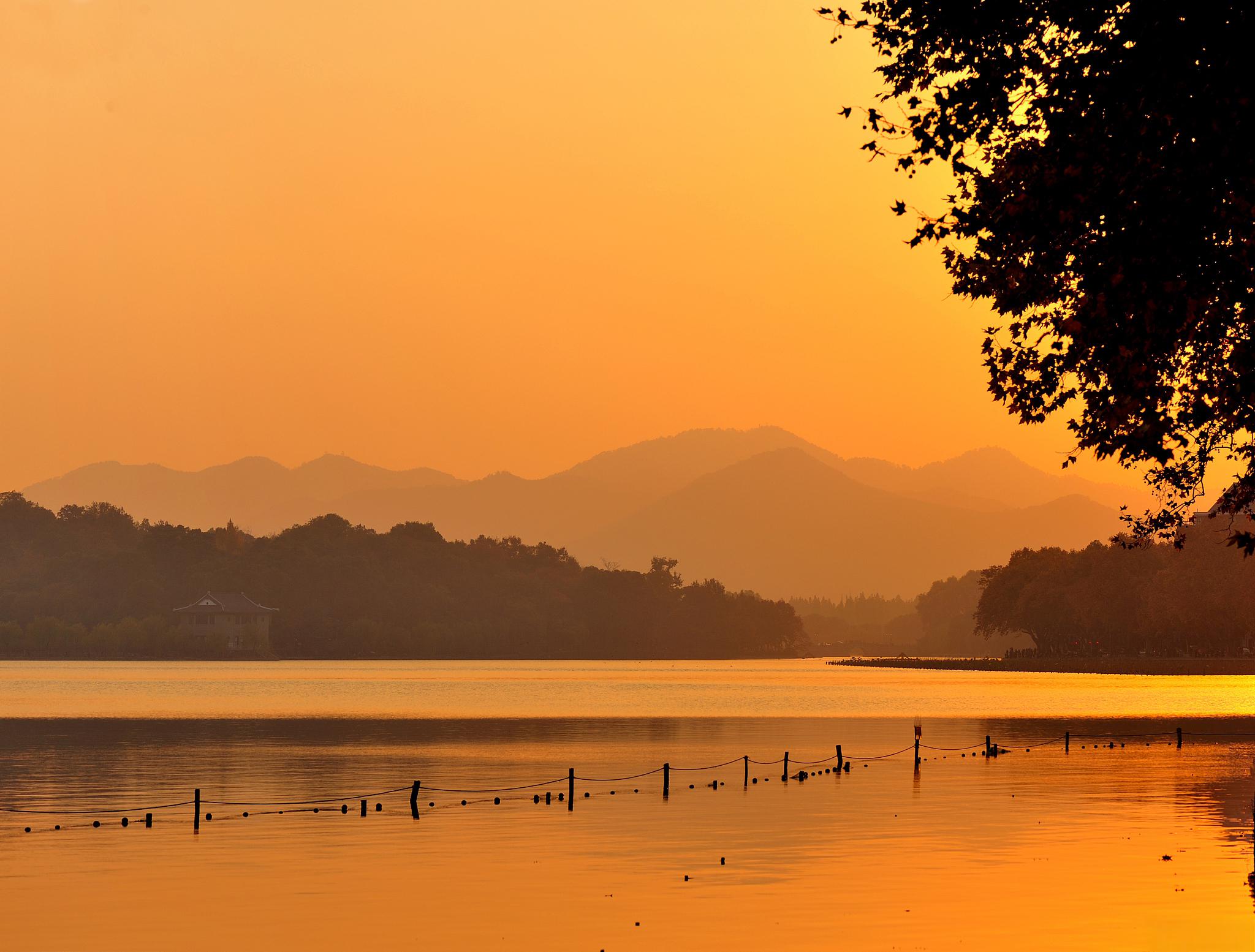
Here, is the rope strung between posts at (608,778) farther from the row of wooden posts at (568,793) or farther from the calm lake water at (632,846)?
the row of wooden posts at (568,793)

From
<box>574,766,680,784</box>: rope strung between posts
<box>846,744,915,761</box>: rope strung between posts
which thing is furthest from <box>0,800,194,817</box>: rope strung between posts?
<box>846,744,915,761</box>: rope strung between posts

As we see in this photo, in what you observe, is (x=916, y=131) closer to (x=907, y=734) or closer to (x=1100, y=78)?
(x=1100, y=78)

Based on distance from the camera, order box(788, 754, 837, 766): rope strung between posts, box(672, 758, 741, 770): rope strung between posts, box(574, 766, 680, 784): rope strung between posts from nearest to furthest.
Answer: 1. box(574, 766, 680, 784): rope strung between posts
2. box(672, 758, 741, 770): rope strung between posts
3. box(788, 754, 837, 766): rope strung between posts

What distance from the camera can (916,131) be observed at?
26281 millimetres

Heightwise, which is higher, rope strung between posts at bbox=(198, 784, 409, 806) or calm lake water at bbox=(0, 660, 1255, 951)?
calm lake water at bbox=(0, 660, 1255, 951)

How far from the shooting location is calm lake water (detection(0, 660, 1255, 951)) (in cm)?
2920

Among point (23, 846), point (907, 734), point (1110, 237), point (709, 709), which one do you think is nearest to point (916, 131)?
point (1110, 237)

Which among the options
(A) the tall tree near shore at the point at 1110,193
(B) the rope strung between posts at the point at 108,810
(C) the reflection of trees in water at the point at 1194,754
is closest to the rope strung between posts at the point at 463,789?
(B) the rope strung between posts at the point at 108,810

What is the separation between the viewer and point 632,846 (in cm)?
4075

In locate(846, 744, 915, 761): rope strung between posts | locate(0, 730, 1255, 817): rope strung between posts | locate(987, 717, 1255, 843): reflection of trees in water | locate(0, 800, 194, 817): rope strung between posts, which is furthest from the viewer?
locate(846, 744, 915, 761): rope strung between posts

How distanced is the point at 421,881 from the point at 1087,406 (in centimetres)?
1642

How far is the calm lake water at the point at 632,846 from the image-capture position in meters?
29.2

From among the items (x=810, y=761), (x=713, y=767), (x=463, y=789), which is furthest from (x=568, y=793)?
(x=810, y=761)

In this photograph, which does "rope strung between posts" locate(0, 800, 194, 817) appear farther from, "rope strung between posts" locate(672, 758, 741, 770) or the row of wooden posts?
"rope strung between posts" locate(672, 758, 741, 770)
